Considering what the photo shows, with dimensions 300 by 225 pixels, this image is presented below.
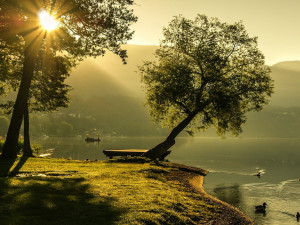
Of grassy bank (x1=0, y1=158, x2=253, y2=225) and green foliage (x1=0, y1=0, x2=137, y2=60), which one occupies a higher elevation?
green foliage (x1=0, y1=0, x2=137, y2=60)

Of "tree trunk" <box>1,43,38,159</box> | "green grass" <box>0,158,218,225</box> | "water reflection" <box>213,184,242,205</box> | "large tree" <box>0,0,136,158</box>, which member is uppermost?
"large tree" <box>0,0,136,158</box>

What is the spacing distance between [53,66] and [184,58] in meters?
17.9

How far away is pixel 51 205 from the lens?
552 inches

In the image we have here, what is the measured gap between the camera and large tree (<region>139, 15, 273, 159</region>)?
136 ft

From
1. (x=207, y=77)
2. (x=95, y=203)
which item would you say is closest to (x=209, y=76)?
(x=207, y=77)

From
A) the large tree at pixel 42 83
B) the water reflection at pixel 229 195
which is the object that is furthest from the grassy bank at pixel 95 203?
the large tree at pixel 42 83

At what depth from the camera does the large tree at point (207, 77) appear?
41500 mm

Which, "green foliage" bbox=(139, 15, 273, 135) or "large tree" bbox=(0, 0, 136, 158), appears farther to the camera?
"green foliage" bbox=(139, 15, 273, 135)

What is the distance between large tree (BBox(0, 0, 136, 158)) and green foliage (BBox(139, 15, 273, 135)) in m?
11.3

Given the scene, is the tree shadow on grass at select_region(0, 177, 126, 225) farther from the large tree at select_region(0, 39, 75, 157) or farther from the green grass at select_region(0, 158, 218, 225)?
the large tree at select_region(0, 39, 75, 157)

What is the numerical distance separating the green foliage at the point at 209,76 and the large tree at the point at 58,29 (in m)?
11.3

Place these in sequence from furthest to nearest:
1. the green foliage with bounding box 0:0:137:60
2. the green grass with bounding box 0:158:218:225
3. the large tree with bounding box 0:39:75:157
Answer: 1. the large tree with bounding box 0:39:75:157
2. the green foliage with bounding box 0:0:137:60
3. the green grass with bounding box 0:158:218:225

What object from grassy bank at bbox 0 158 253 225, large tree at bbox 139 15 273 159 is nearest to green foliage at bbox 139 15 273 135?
large tree at bbox 139 15 273 159

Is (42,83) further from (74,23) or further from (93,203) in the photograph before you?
(93,203)
